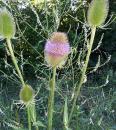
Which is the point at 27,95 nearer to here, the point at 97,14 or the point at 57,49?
the point at 57,49

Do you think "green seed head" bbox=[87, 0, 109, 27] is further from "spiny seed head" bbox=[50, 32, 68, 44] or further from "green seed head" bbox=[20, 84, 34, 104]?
"green seed head" bbox=[20, 84, 34, 104]

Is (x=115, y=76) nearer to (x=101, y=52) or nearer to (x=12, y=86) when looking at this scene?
(x=101, y=52)

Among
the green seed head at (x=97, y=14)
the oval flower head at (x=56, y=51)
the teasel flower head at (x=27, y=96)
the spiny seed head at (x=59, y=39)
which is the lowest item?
the teasel flower head at (x=27, y=96)

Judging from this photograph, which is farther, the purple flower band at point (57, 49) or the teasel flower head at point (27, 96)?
the teasel flower head at point (27, 96)

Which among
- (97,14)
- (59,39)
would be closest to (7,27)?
(59,39)

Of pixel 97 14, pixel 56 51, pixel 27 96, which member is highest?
pixel 97 14

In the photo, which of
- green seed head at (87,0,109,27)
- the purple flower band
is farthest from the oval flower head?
green seed head at (87,0,109,27)

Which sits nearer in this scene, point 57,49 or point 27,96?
point 57,49

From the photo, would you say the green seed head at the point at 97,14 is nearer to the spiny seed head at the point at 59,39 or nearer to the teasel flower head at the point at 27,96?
the spiny seed head at the point at 59,39

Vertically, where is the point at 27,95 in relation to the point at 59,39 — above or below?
below

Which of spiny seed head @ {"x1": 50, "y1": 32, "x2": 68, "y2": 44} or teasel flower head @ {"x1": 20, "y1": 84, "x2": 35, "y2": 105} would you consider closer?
spiny seed head @ {"x1": 50, "y1": 32, "x2": 68, "y2": 44}

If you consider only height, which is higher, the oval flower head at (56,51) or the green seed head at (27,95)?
the oval flower head at (56,51)

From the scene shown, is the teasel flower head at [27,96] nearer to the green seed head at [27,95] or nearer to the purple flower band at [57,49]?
the green seed head at [27,95]

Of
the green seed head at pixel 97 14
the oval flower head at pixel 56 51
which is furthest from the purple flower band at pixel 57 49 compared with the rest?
the green seed head at pixel 97 14
